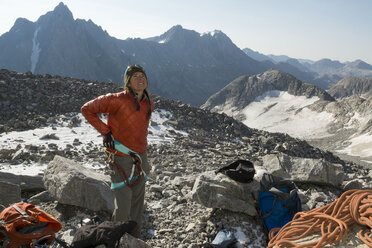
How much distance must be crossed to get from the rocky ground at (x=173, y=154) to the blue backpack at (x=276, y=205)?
0.95ft

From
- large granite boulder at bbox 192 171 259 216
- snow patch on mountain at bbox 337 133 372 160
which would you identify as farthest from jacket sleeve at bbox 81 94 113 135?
snow patch on mountain at bbox 337 133 372 160

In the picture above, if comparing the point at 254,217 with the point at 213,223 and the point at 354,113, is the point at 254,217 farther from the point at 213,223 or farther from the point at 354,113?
the point at 354,113

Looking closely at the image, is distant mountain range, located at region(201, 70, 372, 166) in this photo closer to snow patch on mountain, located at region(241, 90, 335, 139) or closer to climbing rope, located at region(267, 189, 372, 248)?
snow patch on mountain, located at region(241, 90, 335, 139)

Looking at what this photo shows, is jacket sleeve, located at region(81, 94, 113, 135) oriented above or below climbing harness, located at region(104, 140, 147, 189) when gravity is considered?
above

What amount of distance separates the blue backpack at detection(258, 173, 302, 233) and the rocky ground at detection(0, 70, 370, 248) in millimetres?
288

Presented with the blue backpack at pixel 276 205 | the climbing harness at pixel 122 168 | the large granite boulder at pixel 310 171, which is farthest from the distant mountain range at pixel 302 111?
the climbing harness at pixel 122 168

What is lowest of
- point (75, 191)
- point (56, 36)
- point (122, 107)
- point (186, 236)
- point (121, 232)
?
point (186, 236)

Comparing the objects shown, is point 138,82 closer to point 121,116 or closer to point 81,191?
point 121,116

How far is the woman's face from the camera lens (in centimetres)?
390

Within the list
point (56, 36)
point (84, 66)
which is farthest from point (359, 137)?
point (56, 36)

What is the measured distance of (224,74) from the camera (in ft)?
647

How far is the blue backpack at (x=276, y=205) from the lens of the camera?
4.77m

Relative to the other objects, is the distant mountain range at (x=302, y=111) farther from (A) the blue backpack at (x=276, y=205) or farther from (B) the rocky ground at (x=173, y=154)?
(A) the blue backpack at (x=276, y=205)

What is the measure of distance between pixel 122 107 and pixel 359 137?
63.8m
